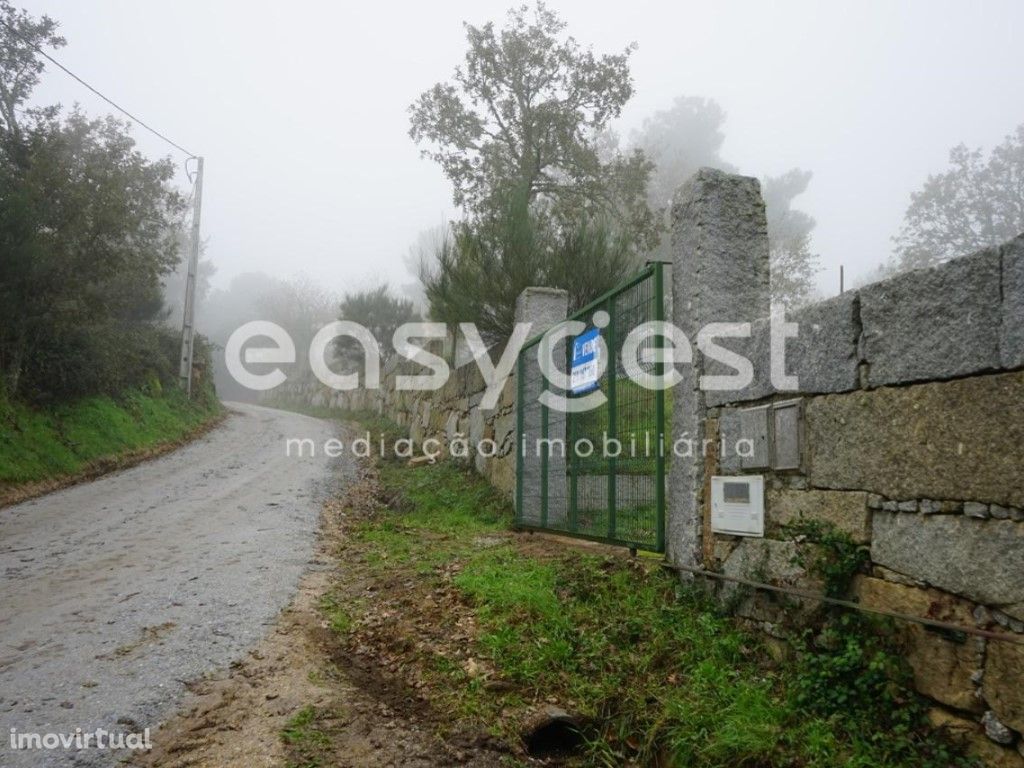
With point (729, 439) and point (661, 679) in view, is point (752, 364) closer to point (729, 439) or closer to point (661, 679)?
point (729, 439)

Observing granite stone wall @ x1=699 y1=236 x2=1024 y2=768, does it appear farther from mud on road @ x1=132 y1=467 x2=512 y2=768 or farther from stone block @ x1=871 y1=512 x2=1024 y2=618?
mud on road @ x1=132 y1=467 x2=512 y2=768

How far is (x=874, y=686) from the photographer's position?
111 inches

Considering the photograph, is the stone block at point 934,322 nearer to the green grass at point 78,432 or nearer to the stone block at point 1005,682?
the stone block at point 1005,682

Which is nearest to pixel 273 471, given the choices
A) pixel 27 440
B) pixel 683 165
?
pixel 27 440

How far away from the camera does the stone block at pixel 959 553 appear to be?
2.42m

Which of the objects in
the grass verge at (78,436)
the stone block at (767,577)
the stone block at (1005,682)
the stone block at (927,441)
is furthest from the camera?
the grass verge at (78,436)

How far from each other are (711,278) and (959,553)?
2.26 m

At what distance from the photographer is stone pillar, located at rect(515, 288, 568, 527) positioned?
23.0 ft

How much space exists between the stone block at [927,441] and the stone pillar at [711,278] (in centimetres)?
102

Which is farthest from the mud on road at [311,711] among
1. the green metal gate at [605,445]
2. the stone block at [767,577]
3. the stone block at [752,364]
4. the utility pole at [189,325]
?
the utility pole at [189,325]

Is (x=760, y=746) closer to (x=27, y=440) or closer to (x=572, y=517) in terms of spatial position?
(x=572, y=517)

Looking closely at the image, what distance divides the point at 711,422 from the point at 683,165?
122ft

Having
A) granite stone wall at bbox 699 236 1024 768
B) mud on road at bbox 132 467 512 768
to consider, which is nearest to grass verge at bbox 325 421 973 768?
mud on road at bbox 132 467 512 768

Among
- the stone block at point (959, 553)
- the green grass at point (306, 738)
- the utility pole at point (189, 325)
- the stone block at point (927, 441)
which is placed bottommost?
the green grass at point (306, 738)
